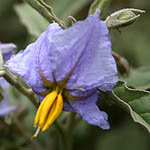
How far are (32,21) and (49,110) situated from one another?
937 millimetres

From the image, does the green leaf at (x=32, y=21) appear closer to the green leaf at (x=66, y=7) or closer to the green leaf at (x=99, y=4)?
the green leaf at (x=66, y=7)

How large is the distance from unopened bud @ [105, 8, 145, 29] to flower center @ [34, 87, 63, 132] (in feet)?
1.11

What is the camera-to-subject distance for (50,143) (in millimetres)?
2123

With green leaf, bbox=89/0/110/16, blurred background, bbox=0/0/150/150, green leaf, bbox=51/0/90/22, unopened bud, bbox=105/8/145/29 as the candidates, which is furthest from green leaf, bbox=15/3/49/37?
unopened bud, bbox=105/8/145/29

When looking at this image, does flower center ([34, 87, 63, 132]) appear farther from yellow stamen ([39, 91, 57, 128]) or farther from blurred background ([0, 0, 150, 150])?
blurred background ([0, 0, 150, 150])

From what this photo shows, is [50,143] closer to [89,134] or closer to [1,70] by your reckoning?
[89,134]

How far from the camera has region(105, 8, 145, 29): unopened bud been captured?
1.24 m

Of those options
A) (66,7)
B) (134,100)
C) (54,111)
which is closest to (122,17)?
(134,100)

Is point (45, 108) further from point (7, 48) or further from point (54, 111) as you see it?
point (7, 48)

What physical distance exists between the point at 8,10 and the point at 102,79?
2072 mm

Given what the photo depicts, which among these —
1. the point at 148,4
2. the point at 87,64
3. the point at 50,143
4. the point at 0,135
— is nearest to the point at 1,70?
the point at 87,64

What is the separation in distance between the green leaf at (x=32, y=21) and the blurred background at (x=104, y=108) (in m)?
0.19

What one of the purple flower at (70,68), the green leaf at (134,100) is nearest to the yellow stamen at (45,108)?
the purple flower at (70,68)

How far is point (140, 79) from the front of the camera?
167 centimetres
